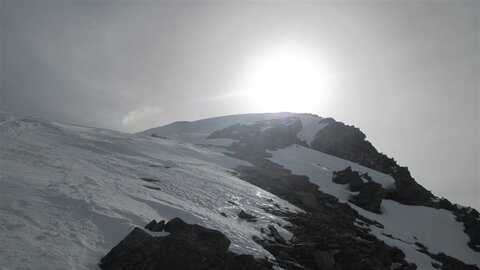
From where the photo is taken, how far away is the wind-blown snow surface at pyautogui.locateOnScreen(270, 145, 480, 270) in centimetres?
3244

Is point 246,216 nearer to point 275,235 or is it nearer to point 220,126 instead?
point 275,235

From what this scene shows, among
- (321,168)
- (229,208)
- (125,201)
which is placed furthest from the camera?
(321,168)

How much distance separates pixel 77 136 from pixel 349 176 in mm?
30683

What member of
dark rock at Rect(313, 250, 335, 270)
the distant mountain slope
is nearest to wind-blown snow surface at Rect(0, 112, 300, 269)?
dark rock at Rect(313, 250, 335, 270)

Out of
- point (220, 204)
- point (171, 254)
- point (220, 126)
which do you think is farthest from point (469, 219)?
point (220, 126)

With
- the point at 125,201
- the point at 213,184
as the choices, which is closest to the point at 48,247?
the point at 125,201

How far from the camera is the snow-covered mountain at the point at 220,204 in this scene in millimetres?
14141

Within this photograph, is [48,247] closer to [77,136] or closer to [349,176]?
[77,136]

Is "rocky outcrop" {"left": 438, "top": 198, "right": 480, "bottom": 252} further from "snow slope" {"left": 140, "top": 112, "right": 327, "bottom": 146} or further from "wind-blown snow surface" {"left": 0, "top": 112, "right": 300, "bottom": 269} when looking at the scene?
"snow slope" {"left": 140, "top": 112, "right": 327, "bottom": 146}

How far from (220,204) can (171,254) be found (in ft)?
31.8

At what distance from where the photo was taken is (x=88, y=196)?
1753 centimetres

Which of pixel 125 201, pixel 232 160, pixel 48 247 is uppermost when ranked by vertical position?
pixel 232 160

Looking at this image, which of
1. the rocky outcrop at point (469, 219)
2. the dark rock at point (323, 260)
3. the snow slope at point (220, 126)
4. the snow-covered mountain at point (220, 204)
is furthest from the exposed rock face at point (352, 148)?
the dark rock at point (323, 260)

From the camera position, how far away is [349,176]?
150 ft
